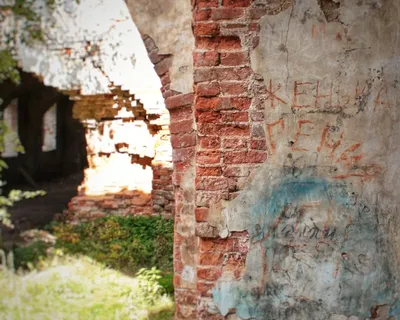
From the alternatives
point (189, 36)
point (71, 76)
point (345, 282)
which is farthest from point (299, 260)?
point (71, 76)

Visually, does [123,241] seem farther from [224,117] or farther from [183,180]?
[224,117]

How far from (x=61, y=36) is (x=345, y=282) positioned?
6562 mm

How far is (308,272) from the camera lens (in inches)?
94.0

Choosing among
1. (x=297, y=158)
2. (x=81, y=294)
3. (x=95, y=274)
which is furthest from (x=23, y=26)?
(x=297, y=158)

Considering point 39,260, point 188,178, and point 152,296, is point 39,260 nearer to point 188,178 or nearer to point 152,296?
point 152,296

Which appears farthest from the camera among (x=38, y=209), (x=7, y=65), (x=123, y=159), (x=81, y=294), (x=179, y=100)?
(x=38, y=209)

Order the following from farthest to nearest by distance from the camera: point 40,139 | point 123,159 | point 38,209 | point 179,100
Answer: point 40,139, point 38,209, point 123,159, point 179,100

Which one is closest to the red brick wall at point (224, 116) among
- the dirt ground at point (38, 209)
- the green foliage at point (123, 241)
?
the green foliage at point (123, 241)

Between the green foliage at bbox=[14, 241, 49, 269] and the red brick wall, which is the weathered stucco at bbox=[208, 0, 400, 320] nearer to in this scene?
the red brick wall

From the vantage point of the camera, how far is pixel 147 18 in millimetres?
3480

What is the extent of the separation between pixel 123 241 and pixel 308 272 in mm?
4198

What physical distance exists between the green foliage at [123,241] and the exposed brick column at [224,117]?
338 centimetres

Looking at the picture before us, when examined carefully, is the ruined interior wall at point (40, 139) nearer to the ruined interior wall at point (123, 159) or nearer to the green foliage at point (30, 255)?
the ruined interior wall at point (123, 159)

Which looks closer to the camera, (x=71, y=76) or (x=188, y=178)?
(x=188, y=178)
